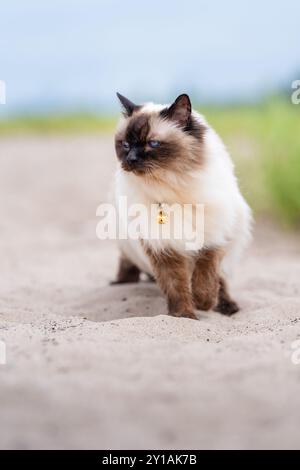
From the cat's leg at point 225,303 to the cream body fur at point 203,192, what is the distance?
1.42ft

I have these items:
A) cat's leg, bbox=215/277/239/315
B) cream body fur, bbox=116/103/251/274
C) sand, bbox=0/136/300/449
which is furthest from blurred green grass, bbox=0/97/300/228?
cream body fur, bbox=116/103/251/274

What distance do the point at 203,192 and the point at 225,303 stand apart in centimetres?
93

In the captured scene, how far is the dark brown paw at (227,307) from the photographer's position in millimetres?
4523

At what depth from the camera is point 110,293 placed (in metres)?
5.01

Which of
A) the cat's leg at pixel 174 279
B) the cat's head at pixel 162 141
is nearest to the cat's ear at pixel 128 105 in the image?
the cat's head at pixel 162 141

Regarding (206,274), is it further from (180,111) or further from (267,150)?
(267,150)

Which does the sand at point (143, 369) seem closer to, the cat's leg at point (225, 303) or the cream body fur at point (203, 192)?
the cat's leg at point (225, 303)

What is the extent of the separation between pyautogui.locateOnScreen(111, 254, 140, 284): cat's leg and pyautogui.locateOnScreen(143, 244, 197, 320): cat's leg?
1.15 metres

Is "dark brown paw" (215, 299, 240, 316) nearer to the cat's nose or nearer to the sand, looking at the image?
the sand

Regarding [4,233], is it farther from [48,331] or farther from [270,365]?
[270,365]

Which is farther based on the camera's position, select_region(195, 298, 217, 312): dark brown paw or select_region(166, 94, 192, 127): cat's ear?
select_region(195, 298, 217, 312): dark brown paw

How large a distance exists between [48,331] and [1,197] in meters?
7.41

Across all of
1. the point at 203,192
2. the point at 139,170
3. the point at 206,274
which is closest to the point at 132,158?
the point at 139,170

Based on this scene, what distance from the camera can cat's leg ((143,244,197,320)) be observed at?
4.01 m
